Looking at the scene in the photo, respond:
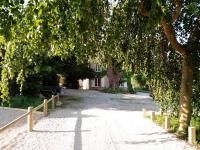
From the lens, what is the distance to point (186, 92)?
14.1m

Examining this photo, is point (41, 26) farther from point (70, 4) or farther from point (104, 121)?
point (104, 121)

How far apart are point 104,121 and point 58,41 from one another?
8.52 m

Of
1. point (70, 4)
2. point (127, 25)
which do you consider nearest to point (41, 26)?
point (70, 4)

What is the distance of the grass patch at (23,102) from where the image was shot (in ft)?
80.5

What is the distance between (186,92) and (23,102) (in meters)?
14.3

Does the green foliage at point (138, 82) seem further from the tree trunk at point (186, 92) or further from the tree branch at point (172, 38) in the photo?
the tree branch at point (172, 38)

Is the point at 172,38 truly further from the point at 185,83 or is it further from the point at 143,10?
the point at 143,10

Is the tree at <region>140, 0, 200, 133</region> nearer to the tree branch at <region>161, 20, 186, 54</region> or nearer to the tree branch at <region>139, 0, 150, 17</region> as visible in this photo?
the tree branch at <region>161, 20, 186, 54</region>

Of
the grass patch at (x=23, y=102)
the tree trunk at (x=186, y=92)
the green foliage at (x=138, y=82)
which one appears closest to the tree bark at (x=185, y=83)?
the tree trunk at (x=186, y=92)

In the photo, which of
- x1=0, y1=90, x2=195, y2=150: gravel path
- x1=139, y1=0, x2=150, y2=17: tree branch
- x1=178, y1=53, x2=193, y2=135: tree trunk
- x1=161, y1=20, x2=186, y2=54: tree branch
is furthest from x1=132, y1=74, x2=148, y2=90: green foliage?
x1=139, y1=0, x2=150, y2=17: tree branch

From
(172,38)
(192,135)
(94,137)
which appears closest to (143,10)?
(172,38)

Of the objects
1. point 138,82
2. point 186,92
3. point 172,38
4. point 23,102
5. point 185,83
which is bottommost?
point 23,102

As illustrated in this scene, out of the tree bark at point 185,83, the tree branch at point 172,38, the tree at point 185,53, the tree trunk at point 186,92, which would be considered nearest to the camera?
the tree branch at point 172,38

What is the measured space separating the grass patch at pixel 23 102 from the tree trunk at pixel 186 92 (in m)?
12.8
